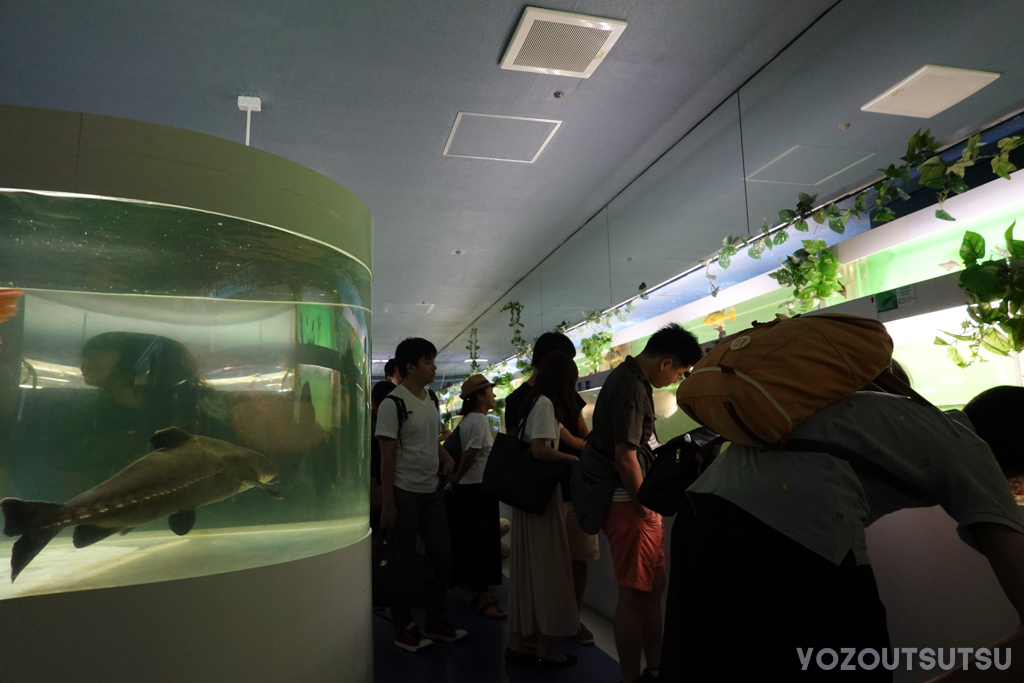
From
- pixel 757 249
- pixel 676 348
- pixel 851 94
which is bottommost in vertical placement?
pixel 676 348

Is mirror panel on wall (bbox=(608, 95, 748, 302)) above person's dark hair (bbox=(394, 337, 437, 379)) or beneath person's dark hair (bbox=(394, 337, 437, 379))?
above

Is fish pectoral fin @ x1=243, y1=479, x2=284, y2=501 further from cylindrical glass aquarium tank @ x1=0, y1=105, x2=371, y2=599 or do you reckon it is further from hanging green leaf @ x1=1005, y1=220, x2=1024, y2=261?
hanging green leaf @ x1=1005, y1=220, x2=1024, y2=261

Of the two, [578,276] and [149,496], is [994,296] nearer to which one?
[149,496]

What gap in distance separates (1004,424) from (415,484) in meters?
2.46

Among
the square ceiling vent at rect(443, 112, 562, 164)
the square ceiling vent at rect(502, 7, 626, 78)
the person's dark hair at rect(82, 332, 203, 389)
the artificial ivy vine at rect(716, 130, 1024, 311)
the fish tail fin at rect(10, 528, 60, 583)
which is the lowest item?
the fish tail fin at rect(10, 528, 60, 583)

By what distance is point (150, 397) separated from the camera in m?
1.72

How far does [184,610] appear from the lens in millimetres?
1637

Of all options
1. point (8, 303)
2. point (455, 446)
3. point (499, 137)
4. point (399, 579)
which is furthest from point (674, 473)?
point (499, 137)

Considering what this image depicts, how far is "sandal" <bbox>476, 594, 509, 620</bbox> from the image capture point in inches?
147

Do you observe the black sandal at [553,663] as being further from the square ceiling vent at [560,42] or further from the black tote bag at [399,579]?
the square ceiling vent at [560,42]

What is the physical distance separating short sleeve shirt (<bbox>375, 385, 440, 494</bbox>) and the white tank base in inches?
46.5

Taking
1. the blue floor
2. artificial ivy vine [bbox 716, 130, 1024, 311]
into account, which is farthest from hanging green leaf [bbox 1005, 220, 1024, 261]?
the blue floor

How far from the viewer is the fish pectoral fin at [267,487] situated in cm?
184

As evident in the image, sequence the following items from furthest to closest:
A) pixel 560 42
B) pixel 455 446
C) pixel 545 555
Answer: pixel 455 446 < pixel 560 42 < pixel 545 555
